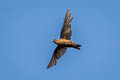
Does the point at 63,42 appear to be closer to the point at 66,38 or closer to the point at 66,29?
the point at 66,38

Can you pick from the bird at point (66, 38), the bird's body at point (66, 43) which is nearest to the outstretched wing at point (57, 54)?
the bird at point (66, 38)

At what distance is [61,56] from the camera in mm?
44375

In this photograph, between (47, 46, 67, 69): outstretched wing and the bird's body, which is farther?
(47, 46, 67, 69): outstretched wing

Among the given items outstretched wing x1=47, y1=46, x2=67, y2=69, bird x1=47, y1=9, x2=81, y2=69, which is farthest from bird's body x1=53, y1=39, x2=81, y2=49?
outstretched wing x1=47, y1=46, x2=67, y2=69

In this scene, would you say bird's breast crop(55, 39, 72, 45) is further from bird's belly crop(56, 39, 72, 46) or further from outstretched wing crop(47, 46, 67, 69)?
outstretched wing crop(47, 46, 67, 69)

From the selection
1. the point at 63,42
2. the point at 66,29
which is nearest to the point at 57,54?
the point at 63,42

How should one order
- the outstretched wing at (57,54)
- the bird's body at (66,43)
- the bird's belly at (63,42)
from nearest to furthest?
1. the bird's body at (66,43)
2. the bird's belly at (63,42)
3. the outstretched wing at (57,54)

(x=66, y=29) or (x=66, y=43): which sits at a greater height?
(x=66, y=29)

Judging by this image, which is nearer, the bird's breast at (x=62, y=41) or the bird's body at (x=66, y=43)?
the bird's body at (x=66, y=43)

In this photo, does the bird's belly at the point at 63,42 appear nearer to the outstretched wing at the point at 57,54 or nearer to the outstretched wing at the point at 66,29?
the outstretched wing at the point at 66,29

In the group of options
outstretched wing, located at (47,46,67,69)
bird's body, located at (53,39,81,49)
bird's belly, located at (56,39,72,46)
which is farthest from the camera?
outstretched wing, located at (47,46,67,69)

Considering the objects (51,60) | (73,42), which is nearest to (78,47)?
(73,42)

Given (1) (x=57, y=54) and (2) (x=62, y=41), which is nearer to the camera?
(2) (x=62, y=41)

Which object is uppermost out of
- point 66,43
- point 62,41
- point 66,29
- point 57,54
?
point 66,29
